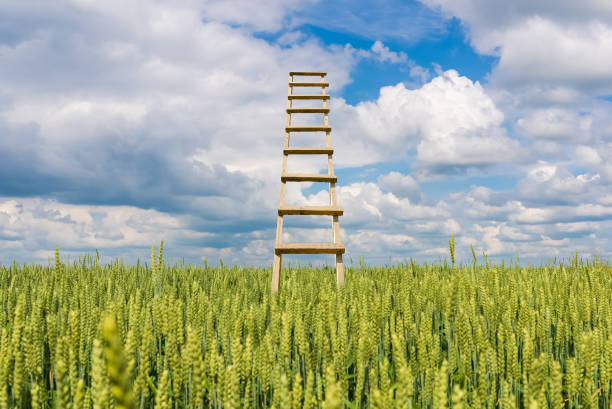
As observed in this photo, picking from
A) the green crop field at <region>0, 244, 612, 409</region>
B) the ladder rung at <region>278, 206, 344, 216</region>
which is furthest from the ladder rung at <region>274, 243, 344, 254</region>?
the green crop field at <region>0, 244, 612, 409</region>

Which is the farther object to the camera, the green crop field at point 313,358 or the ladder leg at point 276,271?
the ladder leg at point 276,271

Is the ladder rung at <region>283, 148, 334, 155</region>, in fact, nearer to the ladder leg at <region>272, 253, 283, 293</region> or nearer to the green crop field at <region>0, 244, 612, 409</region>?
the ladder leg at <region>272, 253, 283, 293</region>

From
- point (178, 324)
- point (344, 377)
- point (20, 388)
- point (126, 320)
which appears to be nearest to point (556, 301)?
point (344, 377)

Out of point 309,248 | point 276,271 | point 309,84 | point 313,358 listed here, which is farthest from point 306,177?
→ point 313,358

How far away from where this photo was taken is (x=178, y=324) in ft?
8.57

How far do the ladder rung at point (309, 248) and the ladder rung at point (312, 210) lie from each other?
0.46 m

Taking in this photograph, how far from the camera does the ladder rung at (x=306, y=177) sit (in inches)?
273

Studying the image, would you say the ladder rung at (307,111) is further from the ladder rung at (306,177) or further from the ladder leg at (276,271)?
the ladder leg at (276,271)

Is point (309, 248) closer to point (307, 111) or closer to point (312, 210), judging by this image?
point (312, 210)

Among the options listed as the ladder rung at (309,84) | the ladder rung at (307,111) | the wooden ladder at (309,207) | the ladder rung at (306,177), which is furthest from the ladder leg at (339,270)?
the ladder rung at (309,84)

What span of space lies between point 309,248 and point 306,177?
115 centimetres

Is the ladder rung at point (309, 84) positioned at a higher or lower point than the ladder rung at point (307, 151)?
higher

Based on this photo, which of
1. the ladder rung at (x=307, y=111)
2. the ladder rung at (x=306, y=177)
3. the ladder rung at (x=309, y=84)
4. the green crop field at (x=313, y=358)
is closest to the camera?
the green crop field at (x=313, y=358)

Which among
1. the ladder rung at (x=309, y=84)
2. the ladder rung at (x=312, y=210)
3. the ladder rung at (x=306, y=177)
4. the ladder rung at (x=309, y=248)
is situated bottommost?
the ladder rung at (x=309, y=248)
